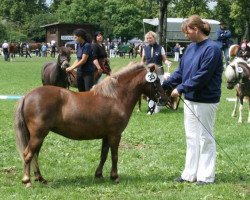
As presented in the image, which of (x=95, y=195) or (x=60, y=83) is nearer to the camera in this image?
(x=95, y=195)

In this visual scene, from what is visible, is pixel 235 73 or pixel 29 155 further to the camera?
pixel 235 73

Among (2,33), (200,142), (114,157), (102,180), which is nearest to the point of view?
(200,142)

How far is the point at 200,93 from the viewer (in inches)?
287

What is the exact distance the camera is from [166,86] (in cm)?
790

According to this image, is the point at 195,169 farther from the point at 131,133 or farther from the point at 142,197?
the point at 131,133

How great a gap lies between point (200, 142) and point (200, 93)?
27.3 inches

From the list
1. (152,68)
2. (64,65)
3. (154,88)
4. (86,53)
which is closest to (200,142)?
(154,88)

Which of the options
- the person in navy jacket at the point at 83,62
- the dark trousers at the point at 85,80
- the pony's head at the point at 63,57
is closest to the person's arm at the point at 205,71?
the person in navy jacket at the point at 83,62

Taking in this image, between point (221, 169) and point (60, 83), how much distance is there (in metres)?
7.75

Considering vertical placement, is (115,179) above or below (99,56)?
below

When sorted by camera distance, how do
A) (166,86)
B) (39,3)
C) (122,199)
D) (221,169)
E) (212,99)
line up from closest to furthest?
1. (122,199)
2. (212,99)
3. (166,86)
4. (221,169)
5. (39,3)

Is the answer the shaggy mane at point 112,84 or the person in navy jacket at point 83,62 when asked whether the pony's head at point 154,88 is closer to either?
the shaggy mane at point 112,84

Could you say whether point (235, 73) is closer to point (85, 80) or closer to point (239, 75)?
point (239, 75)

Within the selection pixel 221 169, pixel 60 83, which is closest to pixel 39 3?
pixel 60 83
